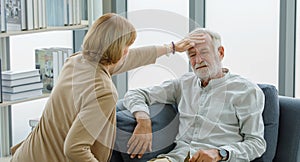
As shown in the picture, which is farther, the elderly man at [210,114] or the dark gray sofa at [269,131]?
the dark gray sofa at [269,131]

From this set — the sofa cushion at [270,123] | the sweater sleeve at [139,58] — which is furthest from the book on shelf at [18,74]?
the sofa cushion at [270,123]

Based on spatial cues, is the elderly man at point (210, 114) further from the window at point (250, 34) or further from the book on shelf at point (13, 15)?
the book on shelf at point (13, 15)

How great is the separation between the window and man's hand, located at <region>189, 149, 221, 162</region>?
40.6 inches

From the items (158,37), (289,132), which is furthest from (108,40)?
(289,132)

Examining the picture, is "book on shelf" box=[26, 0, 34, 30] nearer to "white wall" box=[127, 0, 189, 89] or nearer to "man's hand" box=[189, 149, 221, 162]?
"white wall" box=[127, 0, 189, 89]

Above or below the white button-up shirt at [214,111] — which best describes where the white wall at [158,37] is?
above

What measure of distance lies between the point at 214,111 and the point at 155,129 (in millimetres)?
310

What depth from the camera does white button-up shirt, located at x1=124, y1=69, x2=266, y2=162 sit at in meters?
2.72

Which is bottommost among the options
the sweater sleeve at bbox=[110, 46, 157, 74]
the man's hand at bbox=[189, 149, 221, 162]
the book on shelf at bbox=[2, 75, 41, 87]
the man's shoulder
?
the man's hand at bbox=[189, 149, 221, 162]

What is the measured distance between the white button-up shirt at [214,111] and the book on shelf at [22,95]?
34.3 inches

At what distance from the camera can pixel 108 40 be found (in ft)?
7.68

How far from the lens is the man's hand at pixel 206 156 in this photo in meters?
2.62

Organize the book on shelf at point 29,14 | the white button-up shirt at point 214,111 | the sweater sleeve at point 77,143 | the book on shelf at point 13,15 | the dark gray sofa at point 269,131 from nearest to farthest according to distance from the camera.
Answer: the sweater sleeve at point 77,143
the white button-up shirt at point 214,111
the dark gray sofa at point 269,131
the book on shelf at point 13,15
the book on shelf at point 29,14

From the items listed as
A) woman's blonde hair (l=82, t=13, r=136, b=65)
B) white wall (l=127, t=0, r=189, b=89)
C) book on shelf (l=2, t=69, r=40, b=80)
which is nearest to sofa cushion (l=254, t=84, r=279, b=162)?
white wall (l=127, t=0, r=189, b=89)
